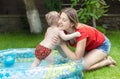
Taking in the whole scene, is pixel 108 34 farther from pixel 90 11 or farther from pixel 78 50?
pixel 78 50

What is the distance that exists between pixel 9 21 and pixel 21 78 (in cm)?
502

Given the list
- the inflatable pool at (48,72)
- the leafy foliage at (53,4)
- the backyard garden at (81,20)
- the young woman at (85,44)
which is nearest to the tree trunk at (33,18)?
the backyard garden at (81,20)

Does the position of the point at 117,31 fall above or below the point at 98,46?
below

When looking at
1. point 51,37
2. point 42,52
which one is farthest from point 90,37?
point 42,52

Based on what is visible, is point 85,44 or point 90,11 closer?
point 85,44

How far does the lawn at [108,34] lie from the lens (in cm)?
551

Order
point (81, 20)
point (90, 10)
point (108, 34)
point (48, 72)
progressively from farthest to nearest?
point (108, 34) → point (81, 20) → point (90, 10) → point (48, 72)

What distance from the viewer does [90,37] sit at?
549 centimetres

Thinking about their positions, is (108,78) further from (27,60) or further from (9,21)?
(9,21)

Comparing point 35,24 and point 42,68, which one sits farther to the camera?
point 35,24

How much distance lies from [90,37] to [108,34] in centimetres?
345

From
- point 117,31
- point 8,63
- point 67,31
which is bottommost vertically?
point 117,31

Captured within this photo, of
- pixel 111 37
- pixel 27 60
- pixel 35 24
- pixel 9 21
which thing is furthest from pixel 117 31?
pixel 27 60

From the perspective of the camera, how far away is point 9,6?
10.0 metres
